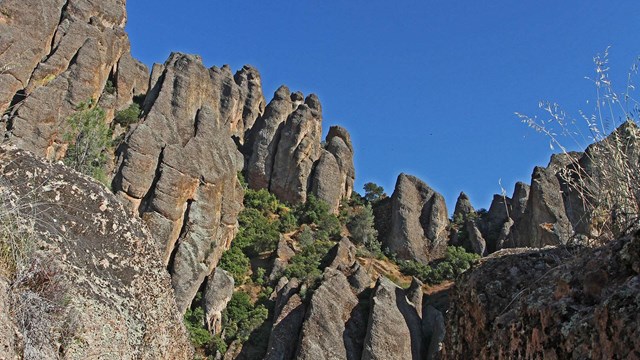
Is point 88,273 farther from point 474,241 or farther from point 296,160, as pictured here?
point 296,160

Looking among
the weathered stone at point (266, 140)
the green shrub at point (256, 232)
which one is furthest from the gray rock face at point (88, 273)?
the weathered stone at point (266, 140)

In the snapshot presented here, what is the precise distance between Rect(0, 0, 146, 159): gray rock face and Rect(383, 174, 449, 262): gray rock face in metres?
24.9

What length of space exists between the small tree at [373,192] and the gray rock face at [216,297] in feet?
81.7

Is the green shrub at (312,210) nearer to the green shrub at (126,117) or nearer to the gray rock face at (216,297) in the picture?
the gray rock face at (216,297)

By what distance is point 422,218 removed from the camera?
175ft

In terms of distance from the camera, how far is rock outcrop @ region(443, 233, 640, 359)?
8.63ft

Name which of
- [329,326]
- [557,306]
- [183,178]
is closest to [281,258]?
[183,178]

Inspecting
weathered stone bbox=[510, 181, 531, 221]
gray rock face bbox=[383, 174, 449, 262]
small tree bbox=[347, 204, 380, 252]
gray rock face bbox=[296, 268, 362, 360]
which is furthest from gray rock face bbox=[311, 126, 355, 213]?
gray rock face bbox=[296, 268, 362, 360]

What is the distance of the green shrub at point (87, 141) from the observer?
1444 inches

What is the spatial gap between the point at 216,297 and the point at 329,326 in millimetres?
8870

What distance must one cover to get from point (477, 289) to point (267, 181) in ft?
170

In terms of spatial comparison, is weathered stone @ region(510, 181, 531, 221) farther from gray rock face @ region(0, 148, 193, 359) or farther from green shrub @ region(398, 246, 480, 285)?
gray rock face @ region(0, 148, 193, 359)

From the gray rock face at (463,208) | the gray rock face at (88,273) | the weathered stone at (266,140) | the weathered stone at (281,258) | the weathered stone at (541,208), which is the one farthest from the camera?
the gray rock face at (463,208)

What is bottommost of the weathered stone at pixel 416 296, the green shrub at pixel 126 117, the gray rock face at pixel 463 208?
the weathered stone at pixel 416 296
